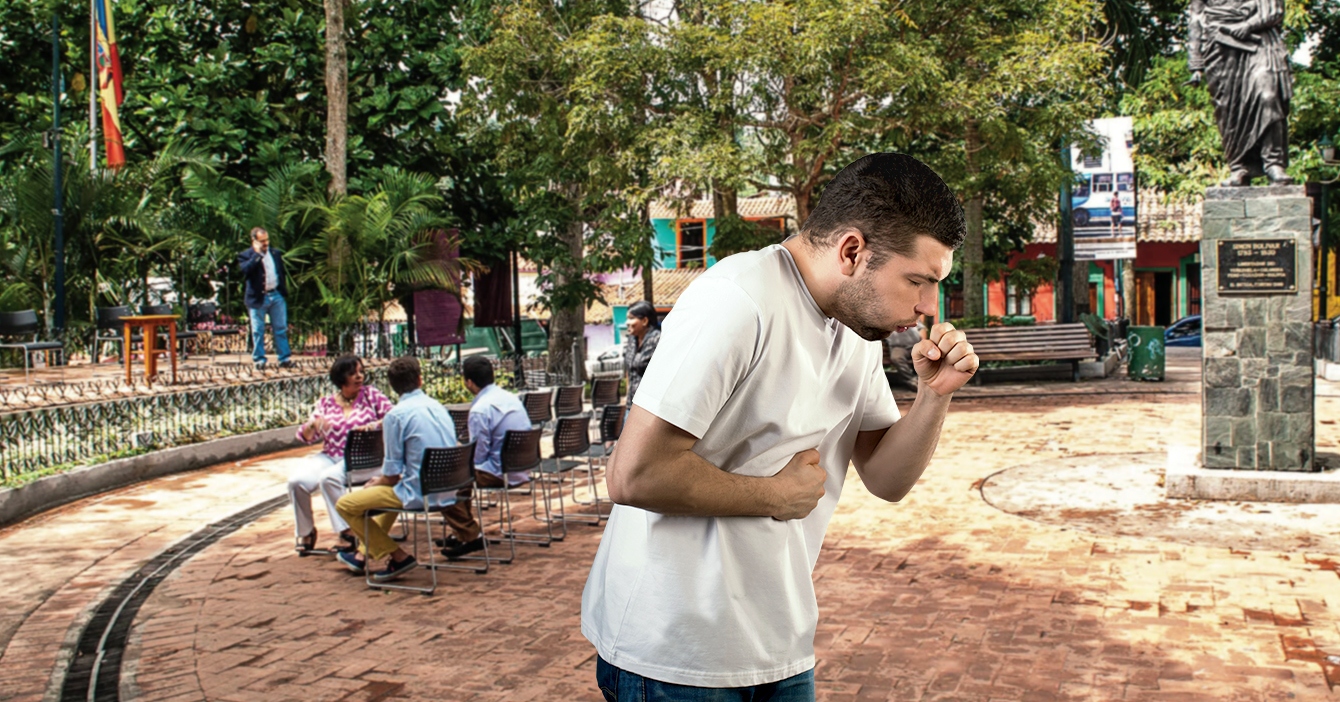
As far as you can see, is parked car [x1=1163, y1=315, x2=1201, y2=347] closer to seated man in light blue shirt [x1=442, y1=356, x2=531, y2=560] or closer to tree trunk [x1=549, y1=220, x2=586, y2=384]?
tree trunk [x1=549, y1=220, x2=586, y2=384]

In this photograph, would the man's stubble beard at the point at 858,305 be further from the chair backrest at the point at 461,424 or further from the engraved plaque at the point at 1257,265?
the engraved plaque at the point at 1257,265

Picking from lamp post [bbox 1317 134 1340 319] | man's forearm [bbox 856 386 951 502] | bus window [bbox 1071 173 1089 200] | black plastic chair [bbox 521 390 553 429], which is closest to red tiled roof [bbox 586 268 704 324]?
bus window [bbox 1071 173 1089 200]

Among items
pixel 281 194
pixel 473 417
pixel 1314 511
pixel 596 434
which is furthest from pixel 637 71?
pixel 1314 511

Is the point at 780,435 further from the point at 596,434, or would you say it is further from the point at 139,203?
the point at 139,203

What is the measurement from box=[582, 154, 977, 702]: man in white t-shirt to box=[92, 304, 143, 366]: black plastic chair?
1215cm

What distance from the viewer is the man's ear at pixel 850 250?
5.61 ft

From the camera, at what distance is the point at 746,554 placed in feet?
5.55

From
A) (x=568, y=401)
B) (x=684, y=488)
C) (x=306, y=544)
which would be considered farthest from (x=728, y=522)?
(x=568, y=401)

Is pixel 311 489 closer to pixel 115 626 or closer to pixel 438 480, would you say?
→ pixel 438 480

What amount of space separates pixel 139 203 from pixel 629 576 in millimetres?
16087

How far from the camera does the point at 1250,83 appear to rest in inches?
332

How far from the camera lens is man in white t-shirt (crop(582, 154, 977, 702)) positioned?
1.60 meters

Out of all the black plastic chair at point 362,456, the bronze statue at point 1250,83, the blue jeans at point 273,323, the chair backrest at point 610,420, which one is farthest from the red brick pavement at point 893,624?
the blue jeans at point 273,323

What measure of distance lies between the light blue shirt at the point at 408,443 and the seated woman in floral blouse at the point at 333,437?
751mm
